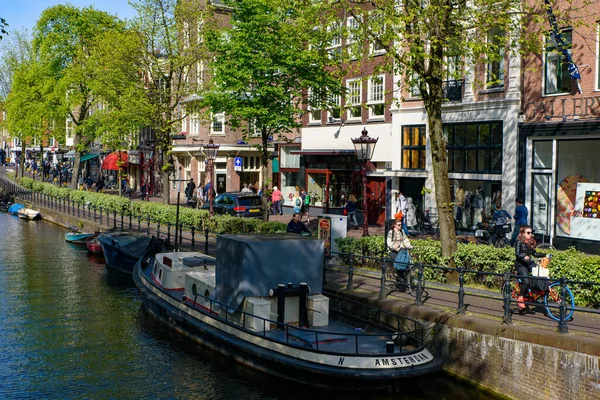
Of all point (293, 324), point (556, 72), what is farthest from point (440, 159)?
point (556, 72)

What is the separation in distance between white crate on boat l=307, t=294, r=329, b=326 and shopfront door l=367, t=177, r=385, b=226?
19189mm

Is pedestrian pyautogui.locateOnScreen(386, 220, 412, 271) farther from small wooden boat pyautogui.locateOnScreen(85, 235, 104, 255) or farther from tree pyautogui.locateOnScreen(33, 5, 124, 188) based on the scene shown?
tree pyautogui.locateOnScreen(33, 5, 124, 188)

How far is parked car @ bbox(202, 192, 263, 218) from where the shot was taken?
109 feet

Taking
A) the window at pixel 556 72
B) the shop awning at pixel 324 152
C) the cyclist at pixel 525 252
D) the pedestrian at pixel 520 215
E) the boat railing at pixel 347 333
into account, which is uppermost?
the window at pixel 556 72

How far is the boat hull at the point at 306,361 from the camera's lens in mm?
12953

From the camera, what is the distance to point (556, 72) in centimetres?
2414

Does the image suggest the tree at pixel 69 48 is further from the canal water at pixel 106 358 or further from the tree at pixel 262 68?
the canal water at pixel 106 358

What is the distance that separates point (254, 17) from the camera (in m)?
26.9

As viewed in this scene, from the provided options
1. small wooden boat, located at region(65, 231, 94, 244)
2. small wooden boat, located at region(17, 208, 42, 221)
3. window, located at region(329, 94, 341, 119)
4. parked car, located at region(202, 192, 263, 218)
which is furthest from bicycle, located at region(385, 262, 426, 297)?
small wooden boat, located at region(17, 208, 42, 221)

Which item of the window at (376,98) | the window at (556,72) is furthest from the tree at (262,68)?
the window at (556,72)

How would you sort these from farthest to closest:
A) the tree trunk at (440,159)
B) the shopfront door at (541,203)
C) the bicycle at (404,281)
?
the shopfront door at (541,203), the tree trunk at (440,159), the bicycle at (404,281)

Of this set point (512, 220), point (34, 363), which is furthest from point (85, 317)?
point (512, 220)

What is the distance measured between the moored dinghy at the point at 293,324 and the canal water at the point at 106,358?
0.50m

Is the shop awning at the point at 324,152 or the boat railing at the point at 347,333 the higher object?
the shop awning at the point at 324,152
